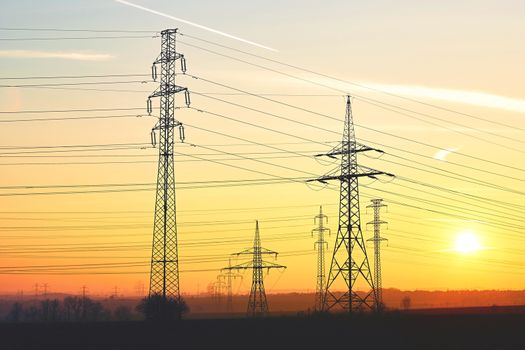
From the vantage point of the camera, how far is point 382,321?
67.9 m

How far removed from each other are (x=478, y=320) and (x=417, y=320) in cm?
803

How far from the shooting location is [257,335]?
58906 mm

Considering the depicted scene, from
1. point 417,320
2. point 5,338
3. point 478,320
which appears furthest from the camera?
point 478,320

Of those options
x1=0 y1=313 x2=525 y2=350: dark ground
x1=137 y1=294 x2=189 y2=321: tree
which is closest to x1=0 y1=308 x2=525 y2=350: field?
x1=0 y1=313 x2=525 y2=350: dark ground

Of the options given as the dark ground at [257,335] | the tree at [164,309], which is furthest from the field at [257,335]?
the tree at [164,309]

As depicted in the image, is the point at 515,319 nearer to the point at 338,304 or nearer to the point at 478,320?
the point at 478,320

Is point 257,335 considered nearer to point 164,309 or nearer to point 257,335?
point 257,335

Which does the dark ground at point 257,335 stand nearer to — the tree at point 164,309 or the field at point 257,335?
the field at point 257,335

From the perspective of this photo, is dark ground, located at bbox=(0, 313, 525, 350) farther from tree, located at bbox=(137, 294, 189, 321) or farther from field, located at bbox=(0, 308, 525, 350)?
tree, located at bbox=(137, 294, 189, 321)

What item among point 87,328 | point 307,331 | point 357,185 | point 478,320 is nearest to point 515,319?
point 478,320

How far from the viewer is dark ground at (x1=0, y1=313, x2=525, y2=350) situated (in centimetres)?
5488

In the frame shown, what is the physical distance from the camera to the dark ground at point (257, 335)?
5488 centimetres

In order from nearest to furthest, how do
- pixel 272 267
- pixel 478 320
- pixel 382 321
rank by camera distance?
pixel 382 321 → pixel 478 320 → pixel 272 267

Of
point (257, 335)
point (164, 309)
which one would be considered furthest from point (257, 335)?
Result: point (164, 309)
